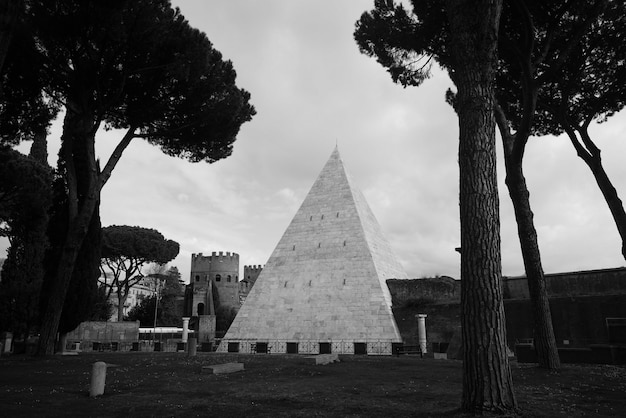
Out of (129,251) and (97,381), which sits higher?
(129,251)

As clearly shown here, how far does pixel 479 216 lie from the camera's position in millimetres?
4625

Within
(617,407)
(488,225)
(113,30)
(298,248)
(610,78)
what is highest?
(113,30)

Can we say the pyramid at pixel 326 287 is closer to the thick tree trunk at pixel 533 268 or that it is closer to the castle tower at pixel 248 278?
the thick tree trunk at pixel 533 268

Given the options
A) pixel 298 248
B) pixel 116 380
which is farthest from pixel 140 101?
pixel 298 248

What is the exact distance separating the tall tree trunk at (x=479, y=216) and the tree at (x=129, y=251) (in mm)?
32049

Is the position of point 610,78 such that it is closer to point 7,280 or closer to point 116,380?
point 116,380

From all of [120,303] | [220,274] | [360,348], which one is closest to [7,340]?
[360,348]

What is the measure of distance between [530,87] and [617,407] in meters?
5.79

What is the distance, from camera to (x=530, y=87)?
8328 mm

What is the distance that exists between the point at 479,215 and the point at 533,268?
196 inches

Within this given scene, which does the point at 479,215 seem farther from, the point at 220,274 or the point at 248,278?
the point at 248,278

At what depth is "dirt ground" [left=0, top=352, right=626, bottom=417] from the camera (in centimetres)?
480

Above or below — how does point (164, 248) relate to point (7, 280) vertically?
above

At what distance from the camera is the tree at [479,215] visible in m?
4.20
